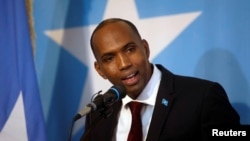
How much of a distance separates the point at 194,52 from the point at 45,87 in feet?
2.95

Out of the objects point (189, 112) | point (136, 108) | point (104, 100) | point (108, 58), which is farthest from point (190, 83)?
point (104, 100)

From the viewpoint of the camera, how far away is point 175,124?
4.35 feet

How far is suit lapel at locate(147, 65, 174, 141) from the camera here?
51.9 inches

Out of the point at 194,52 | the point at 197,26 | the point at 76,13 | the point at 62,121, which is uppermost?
the point at 76,13

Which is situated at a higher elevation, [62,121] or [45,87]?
[45,87]

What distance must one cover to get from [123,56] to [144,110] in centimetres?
25

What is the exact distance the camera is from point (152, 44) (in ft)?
5.93

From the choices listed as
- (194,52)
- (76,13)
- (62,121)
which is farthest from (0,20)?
(194,52)

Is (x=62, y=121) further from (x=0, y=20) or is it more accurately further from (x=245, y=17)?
(x=245, y=17)

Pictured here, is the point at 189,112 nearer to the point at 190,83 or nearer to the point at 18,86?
the point at 190,83

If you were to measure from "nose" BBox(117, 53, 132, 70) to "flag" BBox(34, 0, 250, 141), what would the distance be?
50cm

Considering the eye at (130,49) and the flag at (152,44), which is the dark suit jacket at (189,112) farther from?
the flag at (152,44)

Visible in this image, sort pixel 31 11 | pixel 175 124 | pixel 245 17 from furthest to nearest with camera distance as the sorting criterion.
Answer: pixel 31 11
pixel 245 17
pixel 175 124

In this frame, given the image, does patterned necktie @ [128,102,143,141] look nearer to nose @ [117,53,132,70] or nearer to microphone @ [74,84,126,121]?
nose @ [117,53,132,70]
